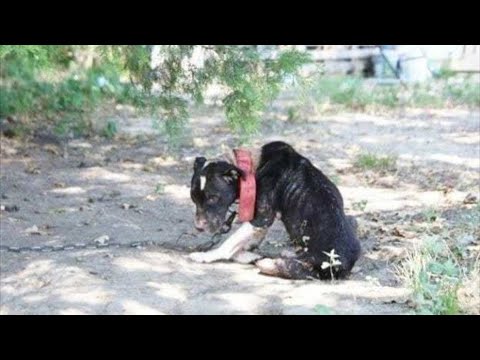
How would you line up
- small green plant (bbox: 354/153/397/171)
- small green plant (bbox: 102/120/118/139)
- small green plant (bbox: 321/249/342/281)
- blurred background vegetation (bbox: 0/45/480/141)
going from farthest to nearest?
small green plant (bbox: 102/120/118/139) < small green plant (bbox: 354/153/397/171) < blurred background vegetation (bbox: 0/45/480/141) < small green plant (bbox: 321/249/342/281)

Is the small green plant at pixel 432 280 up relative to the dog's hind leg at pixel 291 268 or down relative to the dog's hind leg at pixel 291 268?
up

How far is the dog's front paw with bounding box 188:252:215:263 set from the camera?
20.1 feet

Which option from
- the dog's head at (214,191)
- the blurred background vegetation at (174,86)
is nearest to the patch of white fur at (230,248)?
the dog's head at (214,191)

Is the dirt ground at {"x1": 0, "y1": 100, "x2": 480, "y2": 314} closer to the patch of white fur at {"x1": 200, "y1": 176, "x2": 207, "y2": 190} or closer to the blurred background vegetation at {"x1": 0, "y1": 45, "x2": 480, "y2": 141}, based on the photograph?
the patch of white fur at {"x1": 200, "y1": 176, "x2": 207, "y2": 190}

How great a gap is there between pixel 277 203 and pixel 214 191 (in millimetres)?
517

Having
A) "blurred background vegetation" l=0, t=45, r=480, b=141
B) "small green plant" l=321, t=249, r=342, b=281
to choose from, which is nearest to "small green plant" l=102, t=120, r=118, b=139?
"blurred background vegetation" l=0, t=45, r=480, b=141

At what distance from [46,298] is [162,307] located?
28.0 inches

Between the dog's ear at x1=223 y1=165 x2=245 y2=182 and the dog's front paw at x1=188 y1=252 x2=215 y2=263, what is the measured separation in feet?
2.08

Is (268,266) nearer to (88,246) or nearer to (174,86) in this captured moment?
(88,246)

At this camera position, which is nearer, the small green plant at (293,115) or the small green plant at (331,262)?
the small green plant at (331,262)

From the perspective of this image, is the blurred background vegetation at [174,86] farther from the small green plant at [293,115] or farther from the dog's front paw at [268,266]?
the dog's front paw at [268,266]

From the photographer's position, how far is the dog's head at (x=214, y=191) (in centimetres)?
634
